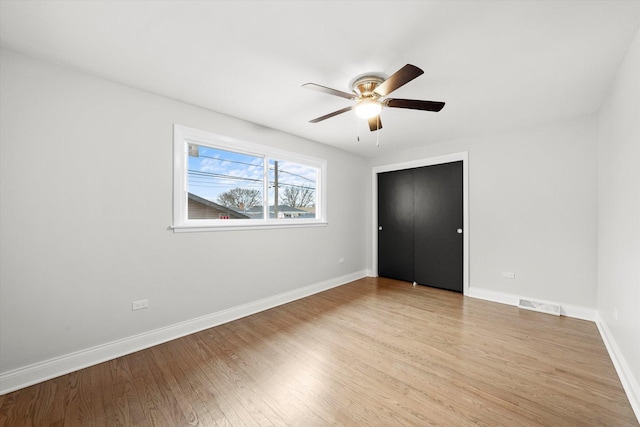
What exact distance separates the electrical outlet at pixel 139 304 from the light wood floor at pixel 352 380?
0.40 meters

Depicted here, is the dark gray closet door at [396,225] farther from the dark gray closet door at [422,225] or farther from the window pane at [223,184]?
the window pane at [223,184]

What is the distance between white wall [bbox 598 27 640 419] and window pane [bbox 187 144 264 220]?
3.44m

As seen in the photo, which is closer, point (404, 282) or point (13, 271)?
point (13, 271)

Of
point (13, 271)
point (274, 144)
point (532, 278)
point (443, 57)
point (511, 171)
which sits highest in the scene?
point (443, 57)

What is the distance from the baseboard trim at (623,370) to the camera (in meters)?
1.57

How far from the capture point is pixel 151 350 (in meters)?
2.33

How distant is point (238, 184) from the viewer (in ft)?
10.6

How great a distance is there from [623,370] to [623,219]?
113 centimetres

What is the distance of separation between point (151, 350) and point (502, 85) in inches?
161

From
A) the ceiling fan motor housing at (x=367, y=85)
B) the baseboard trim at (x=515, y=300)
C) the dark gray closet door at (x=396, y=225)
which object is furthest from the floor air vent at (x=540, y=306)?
the ceiling fan motor housing at (x=367, y=85)

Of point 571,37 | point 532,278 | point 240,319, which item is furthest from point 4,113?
point 532,278

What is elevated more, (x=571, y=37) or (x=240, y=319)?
(x=571, y=37)

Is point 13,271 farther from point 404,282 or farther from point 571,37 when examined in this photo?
point 404,282

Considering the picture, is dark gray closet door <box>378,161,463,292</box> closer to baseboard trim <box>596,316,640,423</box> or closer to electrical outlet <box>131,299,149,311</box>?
baseboard trim <box>596,316,640,423</box>
